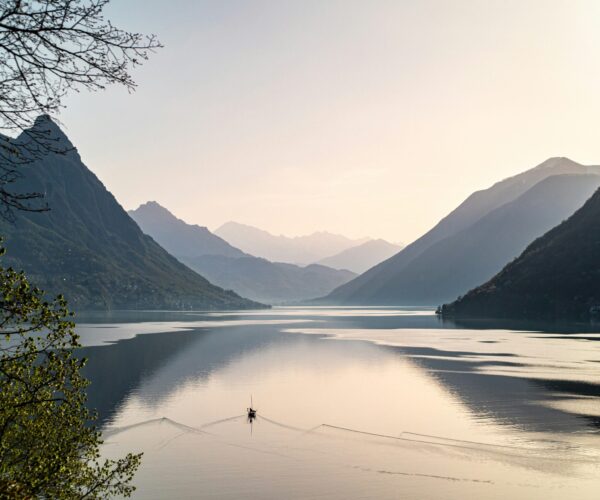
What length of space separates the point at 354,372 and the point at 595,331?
376 feet

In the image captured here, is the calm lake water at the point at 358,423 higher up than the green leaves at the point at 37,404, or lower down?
lower down

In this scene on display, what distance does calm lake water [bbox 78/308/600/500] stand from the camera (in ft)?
157

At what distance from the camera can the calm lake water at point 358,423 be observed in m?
48.0

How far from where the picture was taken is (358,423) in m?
72.2

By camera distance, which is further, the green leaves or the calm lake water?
the calm lake water

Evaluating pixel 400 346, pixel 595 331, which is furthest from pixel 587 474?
pixel 595 331

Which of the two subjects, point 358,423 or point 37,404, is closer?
point 37,404

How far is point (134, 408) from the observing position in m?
79.9

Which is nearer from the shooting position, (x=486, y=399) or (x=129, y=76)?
(x=129, y=76)

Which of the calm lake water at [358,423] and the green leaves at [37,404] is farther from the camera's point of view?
the calm lake water at [358,423]

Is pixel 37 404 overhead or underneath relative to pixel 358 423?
overhead

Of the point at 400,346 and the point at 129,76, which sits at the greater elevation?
the point at 129,76

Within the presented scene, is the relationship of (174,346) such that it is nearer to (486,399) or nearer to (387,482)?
(486,399)

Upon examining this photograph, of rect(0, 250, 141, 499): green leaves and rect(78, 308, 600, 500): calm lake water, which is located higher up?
rect(0, 250, 141, 499): green leaves
